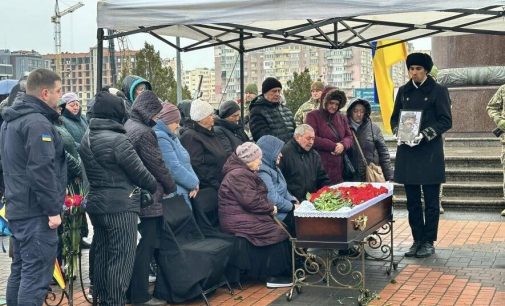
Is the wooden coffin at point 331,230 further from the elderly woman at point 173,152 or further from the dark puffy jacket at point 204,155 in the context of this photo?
the dark puffy jacket at point 204,155

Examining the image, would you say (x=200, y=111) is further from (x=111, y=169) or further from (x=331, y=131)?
(x=331, y=131)

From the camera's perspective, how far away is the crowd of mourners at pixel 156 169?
16.2 ft

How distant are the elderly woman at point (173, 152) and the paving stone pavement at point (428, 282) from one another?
989mm

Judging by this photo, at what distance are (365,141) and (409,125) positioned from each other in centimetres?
102

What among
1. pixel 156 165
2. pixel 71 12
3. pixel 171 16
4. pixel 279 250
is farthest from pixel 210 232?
pixel 71 12

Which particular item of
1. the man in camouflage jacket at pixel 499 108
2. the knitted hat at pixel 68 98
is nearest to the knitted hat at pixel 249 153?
the knitted hat at pixel 68 98

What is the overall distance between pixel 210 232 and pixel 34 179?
6.97 ft

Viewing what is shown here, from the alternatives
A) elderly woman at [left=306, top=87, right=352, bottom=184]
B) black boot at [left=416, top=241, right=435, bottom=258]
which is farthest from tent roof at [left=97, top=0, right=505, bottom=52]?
black boot at [left=416, top=241, right=435, bottom=258]

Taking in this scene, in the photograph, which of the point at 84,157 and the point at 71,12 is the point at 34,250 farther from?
the point at 71,12

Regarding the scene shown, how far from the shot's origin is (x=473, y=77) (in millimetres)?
12930

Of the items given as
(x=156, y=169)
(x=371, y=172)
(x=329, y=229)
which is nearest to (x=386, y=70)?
(x=371, y=172)

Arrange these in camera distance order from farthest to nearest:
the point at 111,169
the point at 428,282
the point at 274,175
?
the point at 274,175
the point at 428,282
the point at 111,169

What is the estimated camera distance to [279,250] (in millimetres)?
6578

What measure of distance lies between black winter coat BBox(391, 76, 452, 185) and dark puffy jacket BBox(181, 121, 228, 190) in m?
1.92
